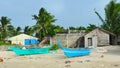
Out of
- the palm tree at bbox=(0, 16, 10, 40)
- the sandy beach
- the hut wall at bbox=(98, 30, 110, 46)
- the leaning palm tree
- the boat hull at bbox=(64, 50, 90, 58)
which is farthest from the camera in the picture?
the leaning palm tree

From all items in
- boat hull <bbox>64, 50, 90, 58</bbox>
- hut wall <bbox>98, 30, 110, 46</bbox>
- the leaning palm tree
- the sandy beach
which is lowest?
the sandy beach

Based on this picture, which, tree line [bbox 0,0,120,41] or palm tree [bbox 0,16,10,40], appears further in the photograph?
palm tree [bbox 0,16,10,40]

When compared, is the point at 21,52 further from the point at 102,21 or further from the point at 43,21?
the point at 43,21

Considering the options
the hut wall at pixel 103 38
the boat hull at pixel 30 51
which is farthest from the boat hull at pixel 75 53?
the hut wall at pixel 103 38

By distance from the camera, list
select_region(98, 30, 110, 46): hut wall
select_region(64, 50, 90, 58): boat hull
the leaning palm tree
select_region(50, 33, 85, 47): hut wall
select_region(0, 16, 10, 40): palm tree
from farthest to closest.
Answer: the leaning palm tree
select_region(0, 16, 10, 40): palm tree
select_region(50, 33, 85, 47): hut wall
select_region(98, 30, 110, 46): hut wall
select_region(64, 50, 90, 58): boat hull

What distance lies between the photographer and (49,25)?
59.3 metres

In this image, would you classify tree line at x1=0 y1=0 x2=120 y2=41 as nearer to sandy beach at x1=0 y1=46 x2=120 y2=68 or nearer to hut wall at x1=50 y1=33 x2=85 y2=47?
hut wall at x1=50 y1=33 x2=85 y2=47

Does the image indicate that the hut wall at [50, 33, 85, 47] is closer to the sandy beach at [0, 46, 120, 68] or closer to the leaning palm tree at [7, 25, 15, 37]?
the sandy beach at [0, 46, 120, 68]

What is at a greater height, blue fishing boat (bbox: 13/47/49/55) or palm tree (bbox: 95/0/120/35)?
palm tree (bbox: 95/0/120/35)

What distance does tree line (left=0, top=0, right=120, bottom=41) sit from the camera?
47.9 meters

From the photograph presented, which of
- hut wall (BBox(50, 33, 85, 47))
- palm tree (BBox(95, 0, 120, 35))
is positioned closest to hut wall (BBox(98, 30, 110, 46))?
palm tree (BBox(95, 0, 120, 35))

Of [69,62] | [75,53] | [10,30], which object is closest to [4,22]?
[10,30]

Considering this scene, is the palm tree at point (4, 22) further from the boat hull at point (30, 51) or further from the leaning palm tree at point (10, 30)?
the boat hull at point (30, 51)

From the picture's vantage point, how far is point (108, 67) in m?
18.1
